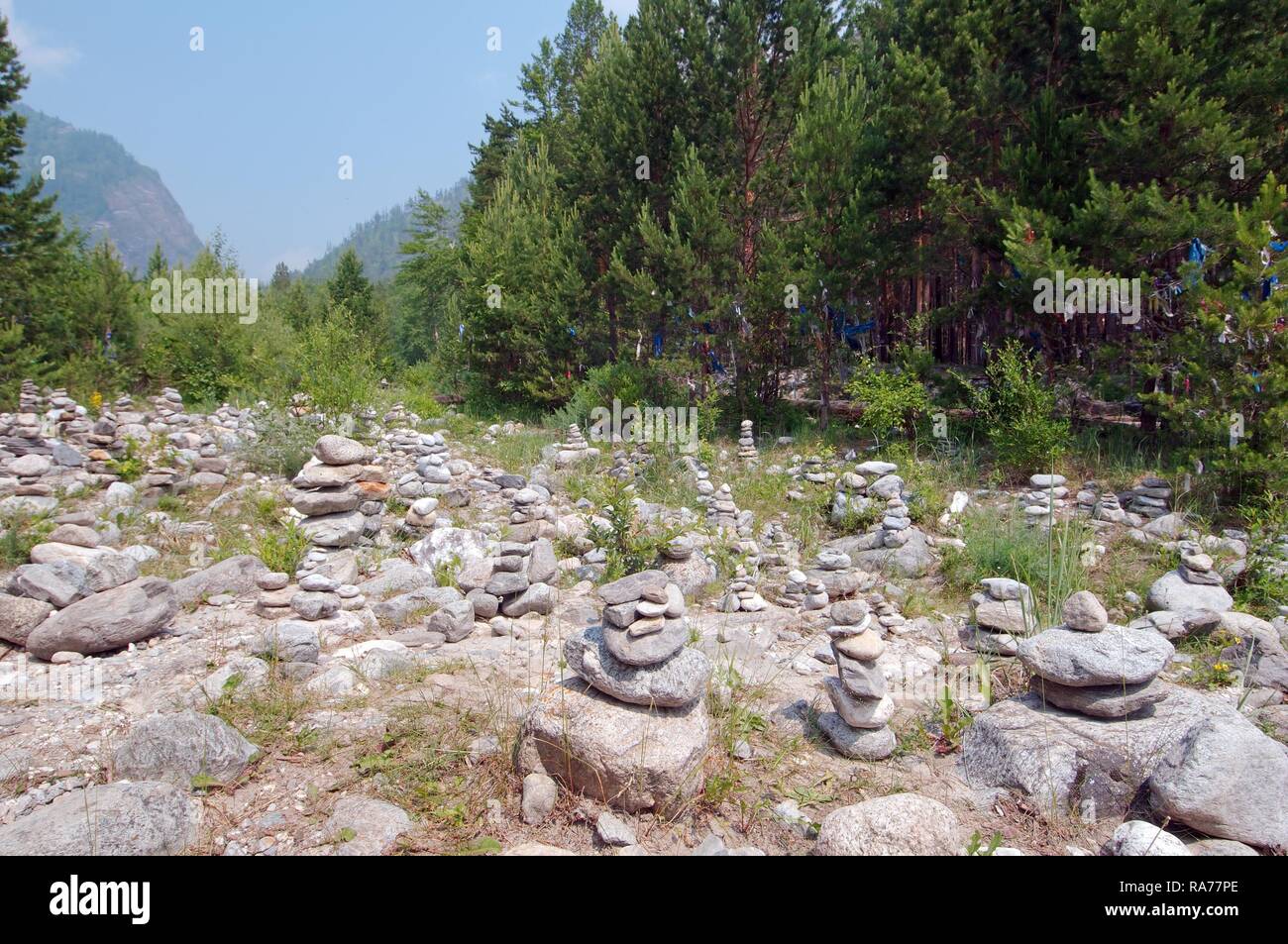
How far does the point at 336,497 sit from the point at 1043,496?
6.80 m

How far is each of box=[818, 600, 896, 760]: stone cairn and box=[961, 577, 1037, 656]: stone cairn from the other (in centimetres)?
153

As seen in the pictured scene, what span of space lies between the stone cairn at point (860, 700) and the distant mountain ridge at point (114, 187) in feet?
568

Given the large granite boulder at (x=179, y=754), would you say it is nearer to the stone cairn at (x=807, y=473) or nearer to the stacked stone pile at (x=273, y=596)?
the stacked stone pile at (x=273, y=596)

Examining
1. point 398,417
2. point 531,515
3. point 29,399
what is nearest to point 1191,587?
point 531,515

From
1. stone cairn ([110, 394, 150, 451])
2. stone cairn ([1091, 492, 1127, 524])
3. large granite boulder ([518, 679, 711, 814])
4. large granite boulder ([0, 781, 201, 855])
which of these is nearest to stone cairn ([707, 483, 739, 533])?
stone cairn ([1091, 492, 1127, 524])

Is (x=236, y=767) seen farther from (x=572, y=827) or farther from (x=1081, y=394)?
(x=1081, y=394)

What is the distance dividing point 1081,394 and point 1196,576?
3950 millimetres

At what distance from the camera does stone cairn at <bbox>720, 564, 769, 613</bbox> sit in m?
5.71

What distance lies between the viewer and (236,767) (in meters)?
3.14

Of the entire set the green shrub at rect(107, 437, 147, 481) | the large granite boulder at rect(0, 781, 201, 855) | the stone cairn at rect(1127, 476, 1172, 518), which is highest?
the green shrub at rect(107, 437, 147, 481)

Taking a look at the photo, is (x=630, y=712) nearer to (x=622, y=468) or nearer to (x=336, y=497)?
(x=336, y=497)

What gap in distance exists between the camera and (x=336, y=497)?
7.01 meters

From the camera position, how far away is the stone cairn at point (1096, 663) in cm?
340

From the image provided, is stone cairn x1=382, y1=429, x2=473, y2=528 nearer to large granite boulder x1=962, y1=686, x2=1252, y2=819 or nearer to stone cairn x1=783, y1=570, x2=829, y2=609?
stone cairn x1=783, y1=570, x2=829, y2=609
